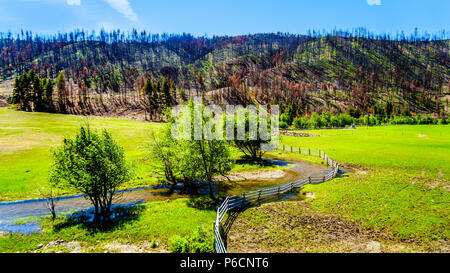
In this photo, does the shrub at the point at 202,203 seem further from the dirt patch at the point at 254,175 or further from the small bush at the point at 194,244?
the dirt patch at the point at 254,175

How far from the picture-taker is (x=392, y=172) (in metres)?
42.1

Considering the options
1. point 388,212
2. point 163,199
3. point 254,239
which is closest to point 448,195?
point 388,212

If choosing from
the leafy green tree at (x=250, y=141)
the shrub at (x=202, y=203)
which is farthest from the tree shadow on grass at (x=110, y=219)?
the leafy green tree at (x=250, y=141)

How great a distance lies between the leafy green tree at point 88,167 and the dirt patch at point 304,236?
47.2 ft

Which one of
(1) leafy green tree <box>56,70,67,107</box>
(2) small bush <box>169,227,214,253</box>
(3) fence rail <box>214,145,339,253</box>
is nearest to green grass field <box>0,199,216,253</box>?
(2) small bush <box>169,227,214,253</box>

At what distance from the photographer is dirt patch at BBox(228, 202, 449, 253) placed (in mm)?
18734

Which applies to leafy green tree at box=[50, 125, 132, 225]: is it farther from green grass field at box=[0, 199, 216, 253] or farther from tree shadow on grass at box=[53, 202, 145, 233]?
green grass field at box=[0, 199, 216, 253]

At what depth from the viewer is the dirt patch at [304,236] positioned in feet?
61.5

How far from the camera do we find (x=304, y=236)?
68.4ft

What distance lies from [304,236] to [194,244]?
969 centimetres

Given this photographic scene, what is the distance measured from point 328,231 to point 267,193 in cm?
1194

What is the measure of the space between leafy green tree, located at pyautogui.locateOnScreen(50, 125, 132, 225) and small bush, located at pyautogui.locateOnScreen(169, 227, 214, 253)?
32.6 feet

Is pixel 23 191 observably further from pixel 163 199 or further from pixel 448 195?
pixel 448 195

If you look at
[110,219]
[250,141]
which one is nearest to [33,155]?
[110,219]
